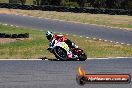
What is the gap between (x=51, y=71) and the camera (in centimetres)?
1698

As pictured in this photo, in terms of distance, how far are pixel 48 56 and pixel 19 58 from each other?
1737mm

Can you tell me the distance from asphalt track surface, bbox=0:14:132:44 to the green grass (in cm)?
281

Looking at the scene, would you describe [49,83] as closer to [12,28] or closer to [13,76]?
[13,76]

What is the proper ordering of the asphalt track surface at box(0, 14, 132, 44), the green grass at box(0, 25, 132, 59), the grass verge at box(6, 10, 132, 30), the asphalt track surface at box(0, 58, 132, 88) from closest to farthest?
the asphalt track surface at box(0, 58, 132, 88)
the green grass at box(0, 25, 132, 59)
the asphalt track surface at box(0, 14, 132, 44)
the grass verge at box(6, 10, 132, 30)

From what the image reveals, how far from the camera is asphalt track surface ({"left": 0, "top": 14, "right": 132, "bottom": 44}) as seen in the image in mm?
30330

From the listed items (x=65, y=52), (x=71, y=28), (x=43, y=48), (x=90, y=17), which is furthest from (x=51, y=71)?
(x=90, y=17)

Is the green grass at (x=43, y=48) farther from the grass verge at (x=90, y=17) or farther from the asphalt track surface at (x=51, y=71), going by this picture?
the grass verge at (x=90, y=17)

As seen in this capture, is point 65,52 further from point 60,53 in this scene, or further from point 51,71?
point 51,71

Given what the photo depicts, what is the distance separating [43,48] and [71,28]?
11138 mm

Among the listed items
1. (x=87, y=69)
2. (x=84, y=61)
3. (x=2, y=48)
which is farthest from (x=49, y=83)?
(x=2, y=48)

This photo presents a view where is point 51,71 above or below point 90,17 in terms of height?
above

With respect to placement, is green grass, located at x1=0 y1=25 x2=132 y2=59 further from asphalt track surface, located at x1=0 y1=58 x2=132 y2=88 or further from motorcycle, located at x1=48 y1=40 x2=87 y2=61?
asphalt track surface, located at x1=0 y1=58 x2=132 y2=88

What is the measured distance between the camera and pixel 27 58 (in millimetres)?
20219

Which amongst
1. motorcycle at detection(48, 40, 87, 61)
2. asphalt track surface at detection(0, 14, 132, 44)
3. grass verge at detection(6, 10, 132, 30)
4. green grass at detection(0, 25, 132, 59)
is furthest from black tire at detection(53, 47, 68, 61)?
grass verge at detection(6, 10, 132, 30)
